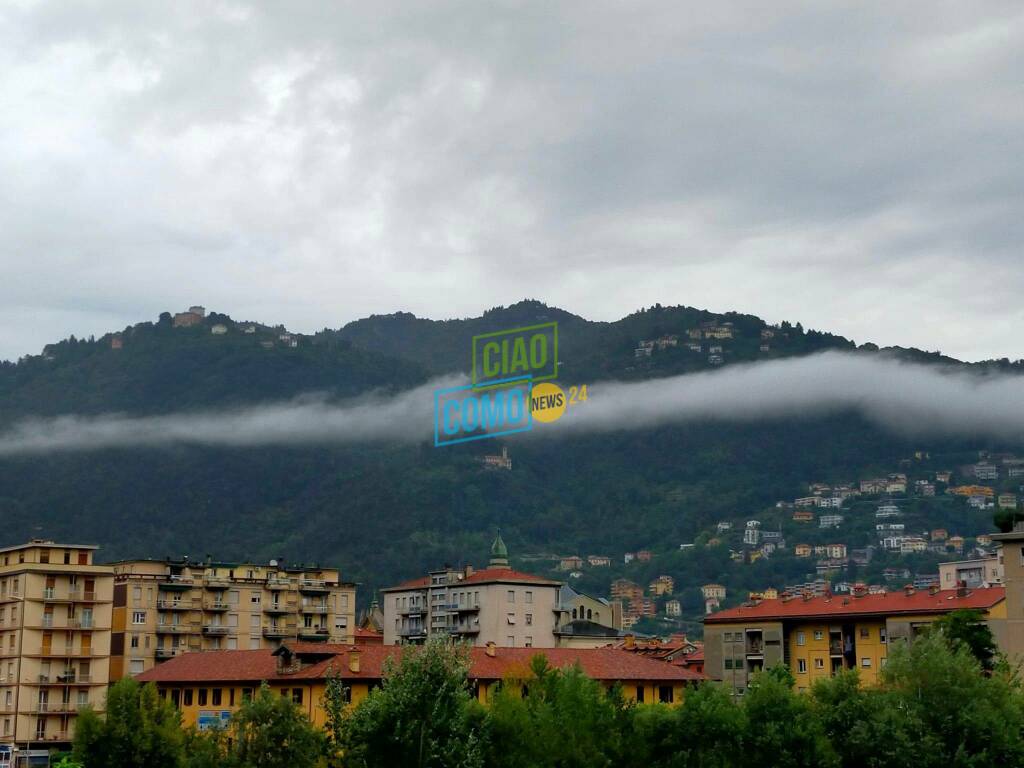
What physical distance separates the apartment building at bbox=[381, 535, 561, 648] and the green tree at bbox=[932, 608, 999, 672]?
62.3 metres

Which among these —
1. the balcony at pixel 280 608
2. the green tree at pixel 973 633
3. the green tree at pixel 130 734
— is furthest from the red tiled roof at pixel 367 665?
the balcony at pixel 280 608

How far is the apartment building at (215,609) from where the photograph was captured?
485 ft

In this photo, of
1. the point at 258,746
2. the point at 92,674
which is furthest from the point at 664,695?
the point at 92,674

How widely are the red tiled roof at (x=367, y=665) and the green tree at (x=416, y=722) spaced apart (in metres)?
29.6

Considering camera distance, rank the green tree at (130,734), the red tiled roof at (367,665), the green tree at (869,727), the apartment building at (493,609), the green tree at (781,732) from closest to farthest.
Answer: the green tree at (869,727)
the green tree at (781,732)
the green tree at (130,734)
the red tiled roof at (367,665)
the apartment building at (493,609)

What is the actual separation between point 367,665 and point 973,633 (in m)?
42.5

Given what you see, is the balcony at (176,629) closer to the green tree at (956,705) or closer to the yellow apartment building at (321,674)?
the yellow apartment building at (321,674)

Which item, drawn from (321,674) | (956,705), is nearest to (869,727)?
(956,705)

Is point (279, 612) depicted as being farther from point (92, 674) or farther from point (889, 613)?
point (889, 613)

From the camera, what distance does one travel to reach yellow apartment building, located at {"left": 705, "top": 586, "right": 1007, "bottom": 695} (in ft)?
404

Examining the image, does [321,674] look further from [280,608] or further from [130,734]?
[280,608]

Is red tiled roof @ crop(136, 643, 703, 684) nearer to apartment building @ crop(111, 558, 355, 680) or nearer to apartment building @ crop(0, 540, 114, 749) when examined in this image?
apartment building @ crop(0, 540, 114, 749)

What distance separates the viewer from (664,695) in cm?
11244

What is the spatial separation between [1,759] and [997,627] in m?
78.0
